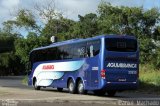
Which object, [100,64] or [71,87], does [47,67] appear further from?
[100,64]

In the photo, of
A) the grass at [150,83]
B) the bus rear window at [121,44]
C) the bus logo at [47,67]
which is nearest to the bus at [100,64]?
the bus rear window at [121,44]

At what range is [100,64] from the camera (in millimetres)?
26000

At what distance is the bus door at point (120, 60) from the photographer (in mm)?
26016

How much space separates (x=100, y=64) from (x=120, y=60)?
1.17 m

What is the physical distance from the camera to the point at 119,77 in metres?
26.2

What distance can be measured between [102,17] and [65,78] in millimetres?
27218

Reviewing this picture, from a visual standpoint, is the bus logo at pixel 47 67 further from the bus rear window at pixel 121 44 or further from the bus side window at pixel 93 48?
the bus rear window at pixel 121 44

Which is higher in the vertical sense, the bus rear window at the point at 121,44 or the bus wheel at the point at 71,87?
the bus rear window at the point at 121,44

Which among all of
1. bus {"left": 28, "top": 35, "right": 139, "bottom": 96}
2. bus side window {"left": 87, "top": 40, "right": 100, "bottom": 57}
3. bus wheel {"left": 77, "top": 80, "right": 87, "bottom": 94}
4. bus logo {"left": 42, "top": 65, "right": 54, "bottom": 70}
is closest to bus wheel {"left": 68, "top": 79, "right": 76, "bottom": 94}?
bus {"left": 28, "top": 35, "right": 139, "bottom": 96}

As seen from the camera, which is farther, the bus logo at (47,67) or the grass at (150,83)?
the bus logo at (47,67)

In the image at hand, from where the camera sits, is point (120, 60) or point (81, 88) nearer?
point (120, 60)

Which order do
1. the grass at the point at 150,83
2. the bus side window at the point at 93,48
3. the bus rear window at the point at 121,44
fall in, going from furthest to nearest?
1. the grass at the point at 150,83
2. the bus side window at the point at 93,48
3. the bus rear window at the point at 121,44

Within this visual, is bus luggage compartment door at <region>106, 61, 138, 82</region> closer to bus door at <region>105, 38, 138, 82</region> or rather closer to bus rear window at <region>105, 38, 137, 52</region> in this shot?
bus door at <region>105, 38, 138, 82</region>

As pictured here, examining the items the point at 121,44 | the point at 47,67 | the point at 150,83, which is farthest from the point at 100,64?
the point at 150,83
